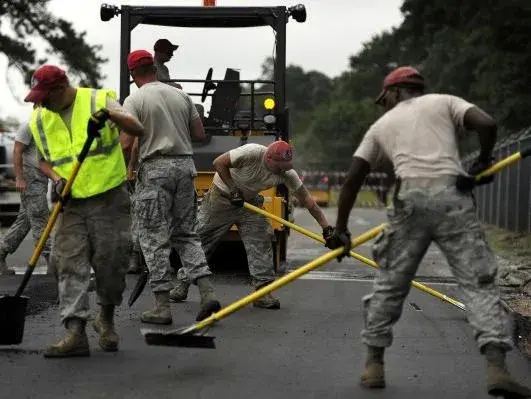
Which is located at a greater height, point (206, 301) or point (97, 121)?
point (97, 121)

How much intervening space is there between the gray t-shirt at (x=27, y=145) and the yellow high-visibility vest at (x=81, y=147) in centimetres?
454

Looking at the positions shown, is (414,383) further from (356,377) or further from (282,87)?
(282,87)

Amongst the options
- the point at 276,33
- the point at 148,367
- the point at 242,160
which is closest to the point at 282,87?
the point at 276,33

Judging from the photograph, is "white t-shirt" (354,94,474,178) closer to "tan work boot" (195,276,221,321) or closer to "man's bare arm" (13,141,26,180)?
"tan work boot" (195,276,221,321)

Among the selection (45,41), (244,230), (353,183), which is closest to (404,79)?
(353,183)

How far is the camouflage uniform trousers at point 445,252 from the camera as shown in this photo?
6.09 meters

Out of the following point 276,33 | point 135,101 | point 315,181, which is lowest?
point 315,181

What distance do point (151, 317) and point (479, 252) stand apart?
320cm

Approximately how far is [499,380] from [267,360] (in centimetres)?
182

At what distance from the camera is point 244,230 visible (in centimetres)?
1030

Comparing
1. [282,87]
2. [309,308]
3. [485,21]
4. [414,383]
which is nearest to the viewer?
[414,383]

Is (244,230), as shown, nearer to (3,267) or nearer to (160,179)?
(160,179)

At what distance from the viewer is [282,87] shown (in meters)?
13.0

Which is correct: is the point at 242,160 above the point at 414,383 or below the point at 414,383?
above
